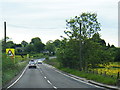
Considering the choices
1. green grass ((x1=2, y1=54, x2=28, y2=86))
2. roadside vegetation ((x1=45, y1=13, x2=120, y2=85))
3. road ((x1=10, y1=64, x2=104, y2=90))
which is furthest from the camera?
roadside vegetation ((x1=45, y1=13, x2=120, y2=85))

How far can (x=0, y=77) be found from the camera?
2412cm

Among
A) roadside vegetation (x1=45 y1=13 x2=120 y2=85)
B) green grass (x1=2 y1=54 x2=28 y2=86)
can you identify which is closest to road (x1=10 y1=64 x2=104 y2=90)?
green grass (x1=2 y1=54 x2=28 y2=86)

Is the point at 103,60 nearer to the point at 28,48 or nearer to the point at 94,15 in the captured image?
the point at 94,15

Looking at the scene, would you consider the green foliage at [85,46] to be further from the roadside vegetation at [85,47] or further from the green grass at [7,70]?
the green grass at [7,70]

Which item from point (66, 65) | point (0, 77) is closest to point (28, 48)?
point (66, 65)

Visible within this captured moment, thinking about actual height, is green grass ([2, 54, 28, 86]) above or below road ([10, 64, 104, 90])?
above

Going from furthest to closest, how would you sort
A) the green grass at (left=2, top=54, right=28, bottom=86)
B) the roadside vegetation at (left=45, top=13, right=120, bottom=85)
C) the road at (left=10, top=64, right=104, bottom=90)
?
1. the roadside vegetation at (left=45, top=13, right=120, bottom=85)
2. the green grass at (left=2, top=54, right=28, bottom=86)
3. the road at (left=10, top=64, right=104, bottom=90)

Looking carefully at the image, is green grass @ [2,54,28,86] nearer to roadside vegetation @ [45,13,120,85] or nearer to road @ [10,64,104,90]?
road @ [10,64,104,90]

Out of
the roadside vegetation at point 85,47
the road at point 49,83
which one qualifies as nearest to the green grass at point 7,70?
the road at point 49,83

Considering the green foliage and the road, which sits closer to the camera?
the road

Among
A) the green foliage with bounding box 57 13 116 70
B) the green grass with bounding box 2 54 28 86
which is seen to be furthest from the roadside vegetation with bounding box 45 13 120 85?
the green grass with bounding box 2 54 28 86

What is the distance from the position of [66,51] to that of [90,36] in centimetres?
553

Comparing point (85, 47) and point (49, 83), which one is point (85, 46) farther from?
point (49, 83)

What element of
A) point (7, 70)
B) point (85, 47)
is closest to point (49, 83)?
point (7, 70)
